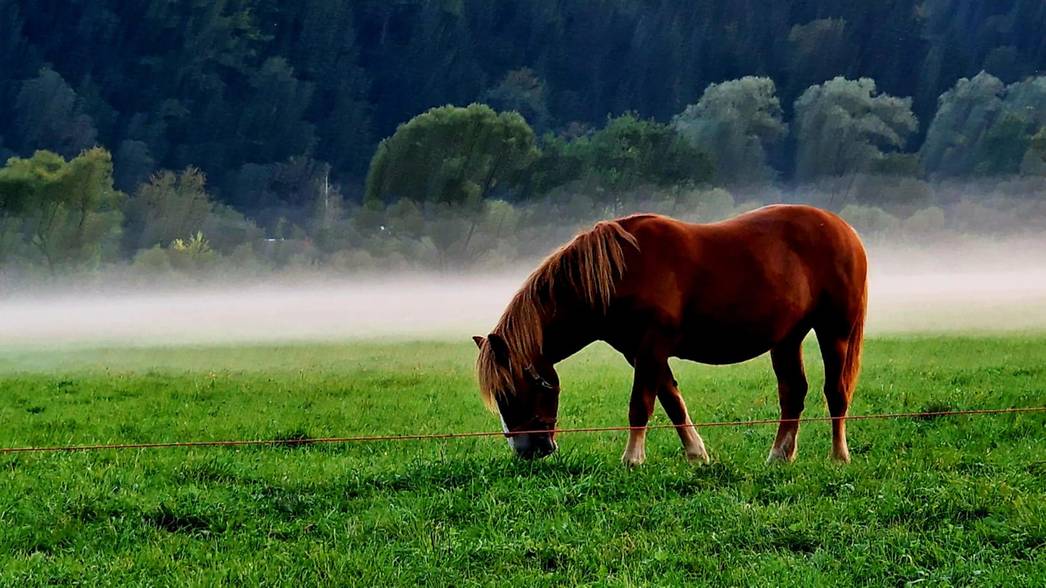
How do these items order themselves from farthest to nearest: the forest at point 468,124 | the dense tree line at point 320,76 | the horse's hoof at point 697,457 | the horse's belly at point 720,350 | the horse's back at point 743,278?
1. the dense tree line at point 320,76
2. the forest at point 468,124
3. the horse's belly at point 720,350
4. the horse's hoof at point 697,457
5. the horse's back at point 743,278

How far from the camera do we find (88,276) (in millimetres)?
12188

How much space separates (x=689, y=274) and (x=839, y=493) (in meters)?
1.60

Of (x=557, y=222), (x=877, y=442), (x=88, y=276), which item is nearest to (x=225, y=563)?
(x=877, y=442)

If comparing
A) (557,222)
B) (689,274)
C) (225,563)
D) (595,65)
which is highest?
(595,65)

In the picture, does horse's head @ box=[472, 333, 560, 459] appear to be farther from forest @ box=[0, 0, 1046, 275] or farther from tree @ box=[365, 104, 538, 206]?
tree @ box=[365, 104, 538, 206]

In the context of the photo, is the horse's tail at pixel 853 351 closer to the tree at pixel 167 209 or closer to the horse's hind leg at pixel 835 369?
the horse's hind leg at pixel 835 369

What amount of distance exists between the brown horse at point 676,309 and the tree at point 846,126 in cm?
673

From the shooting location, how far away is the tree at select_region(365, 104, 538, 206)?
39.1 ft

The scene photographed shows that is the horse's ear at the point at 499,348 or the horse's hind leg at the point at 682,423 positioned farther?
the horse's hind leg at the point at 682,423

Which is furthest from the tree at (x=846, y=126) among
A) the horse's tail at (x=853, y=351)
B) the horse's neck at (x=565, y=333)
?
the horse's neck at (x=565, y=333)

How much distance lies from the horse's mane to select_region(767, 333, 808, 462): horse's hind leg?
4.77 ft

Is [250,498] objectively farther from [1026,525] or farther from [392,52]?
[392,52]

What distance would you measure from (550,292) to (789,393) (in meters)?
1.86

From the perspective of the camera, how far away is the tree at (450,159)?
39.1 feet
